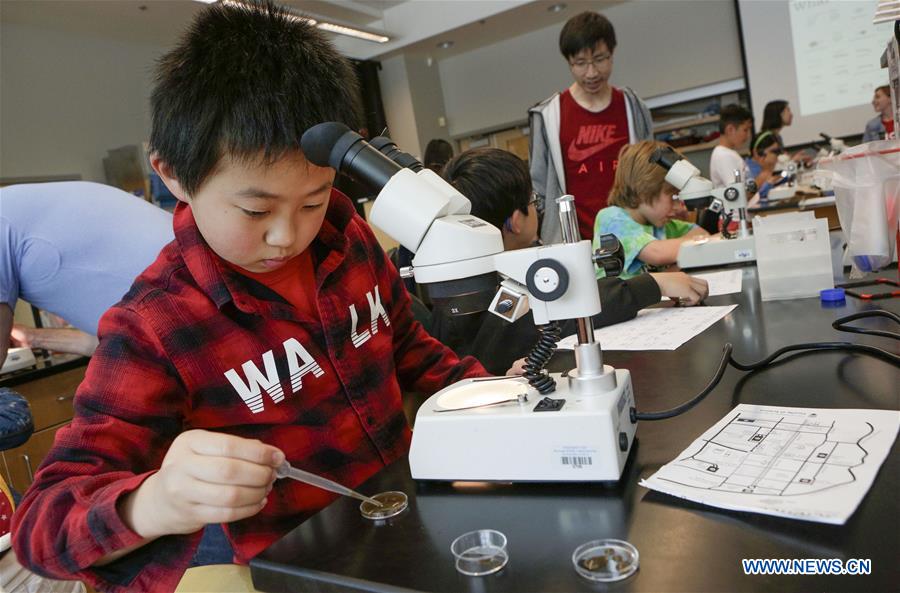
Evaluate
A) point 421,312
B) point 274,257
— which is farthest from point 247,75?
point 421,312

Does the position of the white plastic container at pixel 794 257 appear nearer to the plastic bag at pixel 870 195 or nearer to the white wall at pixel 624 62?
the plastic bag at pixel 870 195

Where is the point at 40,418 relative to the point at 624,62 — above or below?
below

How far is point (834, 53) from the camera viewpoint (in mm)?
5641

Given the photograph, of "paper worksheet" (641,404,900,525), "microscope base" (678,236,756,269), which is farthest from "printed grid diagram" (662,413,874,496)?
"microscope base" (678,236,756,269)

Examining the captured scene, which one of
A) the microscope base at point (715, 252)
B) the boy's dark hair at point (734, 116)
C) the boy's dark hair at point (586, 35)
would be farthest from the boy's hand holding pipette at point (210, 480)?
the boy's dark hair at point (734, 116)

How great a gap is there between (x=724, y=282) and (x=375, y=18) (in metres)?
5.50

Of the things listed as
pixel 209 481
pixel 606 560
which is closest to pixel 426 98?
pixel 209 481

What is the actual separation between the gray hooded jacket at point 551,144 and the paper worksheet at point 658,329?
54.9 inches

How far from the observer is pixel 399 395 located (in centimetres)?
99

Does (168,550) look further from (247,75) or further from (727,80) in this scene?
(727,80)

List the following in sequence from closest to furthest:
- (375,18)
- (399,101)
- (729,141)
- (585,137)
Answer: (585,137) < (729,141) < (375,18) < (399,101)

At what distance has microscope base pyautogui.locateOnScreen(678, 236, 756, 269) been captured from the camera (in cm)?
169

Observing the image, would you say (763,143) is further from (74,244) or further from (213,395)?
(213,395)

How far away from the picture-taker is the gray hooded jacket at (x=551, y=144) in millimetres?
2686
